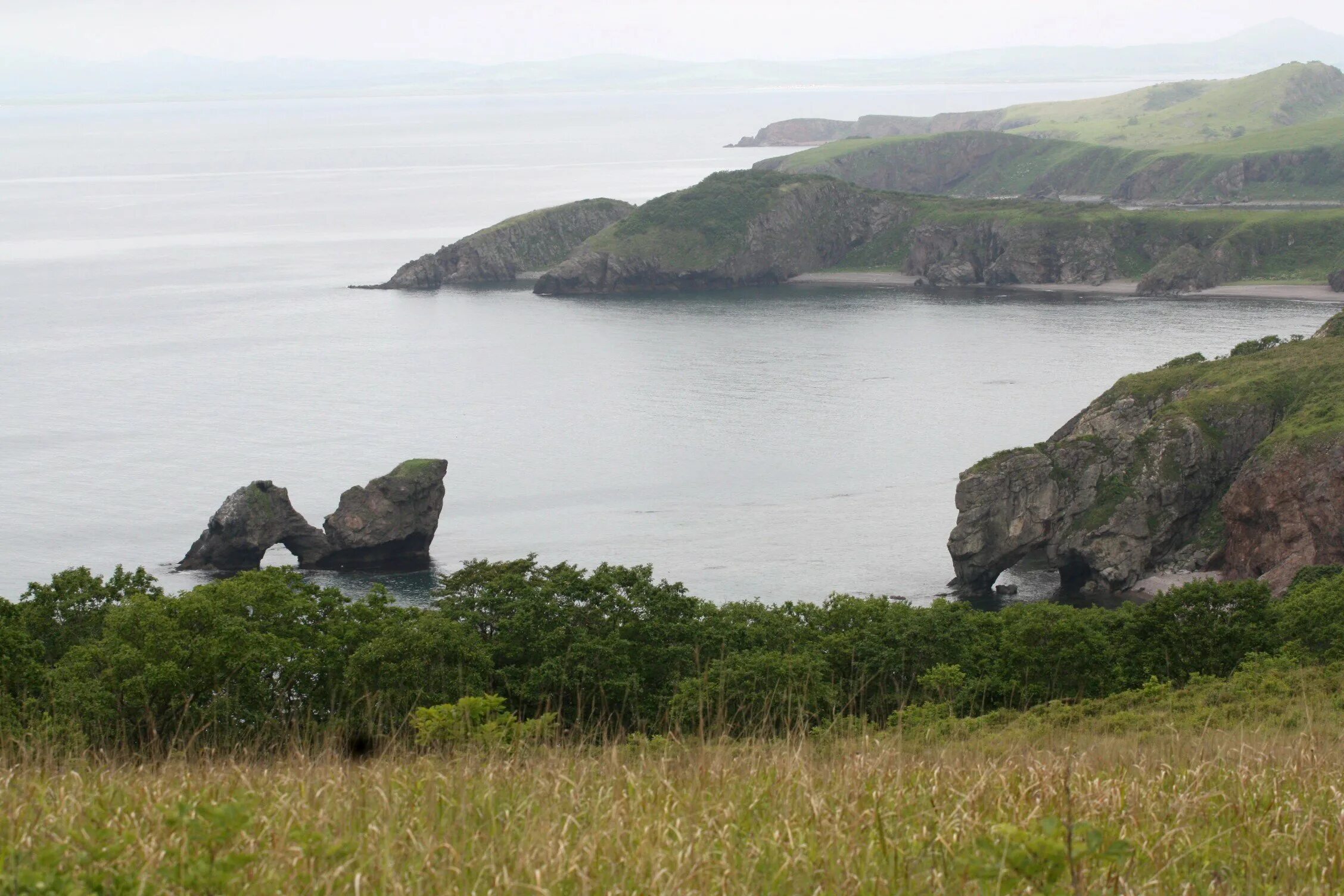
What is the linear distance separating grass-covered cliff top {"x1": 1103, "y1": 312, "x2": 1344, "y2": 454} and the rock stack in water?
50502 mm

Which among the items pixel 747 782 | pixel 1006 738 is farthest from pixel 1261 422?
pixel 747 782

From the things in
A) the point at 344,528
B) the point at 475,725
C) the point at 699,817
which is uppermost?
the point at 699,817

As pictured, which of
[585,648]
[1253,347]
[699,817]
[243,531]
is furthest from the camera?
[1253,347]

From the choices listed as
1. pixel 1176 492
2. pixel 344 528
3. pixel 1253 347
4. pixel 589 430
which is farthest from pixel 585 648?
pixel 589 430

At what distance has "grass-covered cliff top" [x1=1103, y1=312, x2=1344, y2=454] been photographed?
87688 millimetres

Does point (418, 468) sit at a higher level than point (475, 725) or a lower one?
lower

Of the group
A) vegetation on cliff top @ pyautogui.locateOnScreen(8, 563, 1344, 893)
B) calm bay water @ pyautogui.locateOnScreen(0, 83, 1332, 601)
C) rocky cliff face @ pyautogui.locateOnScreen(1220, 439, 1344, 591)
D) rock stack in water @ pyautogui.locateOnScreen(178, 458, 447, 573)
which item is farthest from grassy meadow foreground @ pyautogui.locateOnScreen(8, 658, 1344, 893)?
rock stack in water @ pyautogui.locateOnScreen(178, 458, 447, 573)

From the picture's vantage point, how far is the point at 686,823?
11031mm

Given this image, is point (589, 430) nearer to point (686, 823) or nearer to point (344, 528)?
point (344, 528)

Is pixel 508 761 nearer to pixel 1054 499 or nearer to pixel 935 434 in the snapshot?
pixel 1054 499

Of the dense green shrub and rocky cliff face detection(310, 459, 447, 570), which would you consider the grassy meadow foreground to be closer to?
the dense green shrub

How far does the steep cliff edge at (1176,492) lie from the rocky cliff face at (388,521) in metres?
35.1

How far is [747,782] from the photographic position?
12500mm

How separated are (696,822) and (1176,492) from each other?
3363 inches
